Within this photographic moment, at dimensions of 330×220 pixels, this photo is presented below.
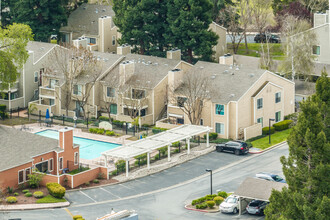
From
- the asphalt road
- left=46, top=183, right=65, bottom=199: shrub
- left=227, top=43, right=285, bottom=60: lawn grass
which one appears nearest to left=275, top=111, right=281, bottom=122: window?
the asphalt road

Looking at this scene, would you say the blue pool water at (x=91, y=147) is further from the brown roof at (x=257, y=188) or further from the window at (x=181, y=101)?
the brown roof at (x=257, y=188)

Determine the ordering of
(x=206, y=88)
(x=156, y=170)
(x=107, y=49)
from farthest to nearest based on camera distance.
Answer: (x=107, y=49) < (x=206, y=88) < (x=156, y=170)

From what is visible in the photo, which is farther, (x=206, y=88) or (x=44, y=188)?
(x=206, y=88)

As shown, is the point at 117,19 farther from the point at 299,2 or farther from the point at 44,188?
the point at 44,188

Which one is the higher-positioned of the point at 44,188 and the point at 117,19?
the point at 117,19

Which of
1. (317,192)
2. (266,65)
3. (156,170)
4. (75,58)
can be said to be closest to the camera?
(317,192)

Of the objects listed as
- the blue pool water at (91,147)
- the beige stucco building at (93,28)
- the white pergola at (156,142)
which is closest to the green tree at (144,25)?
the beige stucco building at (93,28)

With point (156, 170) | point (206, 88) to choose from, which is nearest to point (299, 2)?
point (206, 88)

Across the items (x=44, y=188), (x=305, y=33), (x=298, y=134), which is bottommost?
(x=44, y=188)

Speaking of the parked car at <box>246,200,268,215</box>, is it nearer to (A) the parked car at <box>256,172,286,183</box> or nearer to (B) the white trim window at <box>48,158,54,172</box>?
(A) the parked car at <box>256,172,286,183</box>
